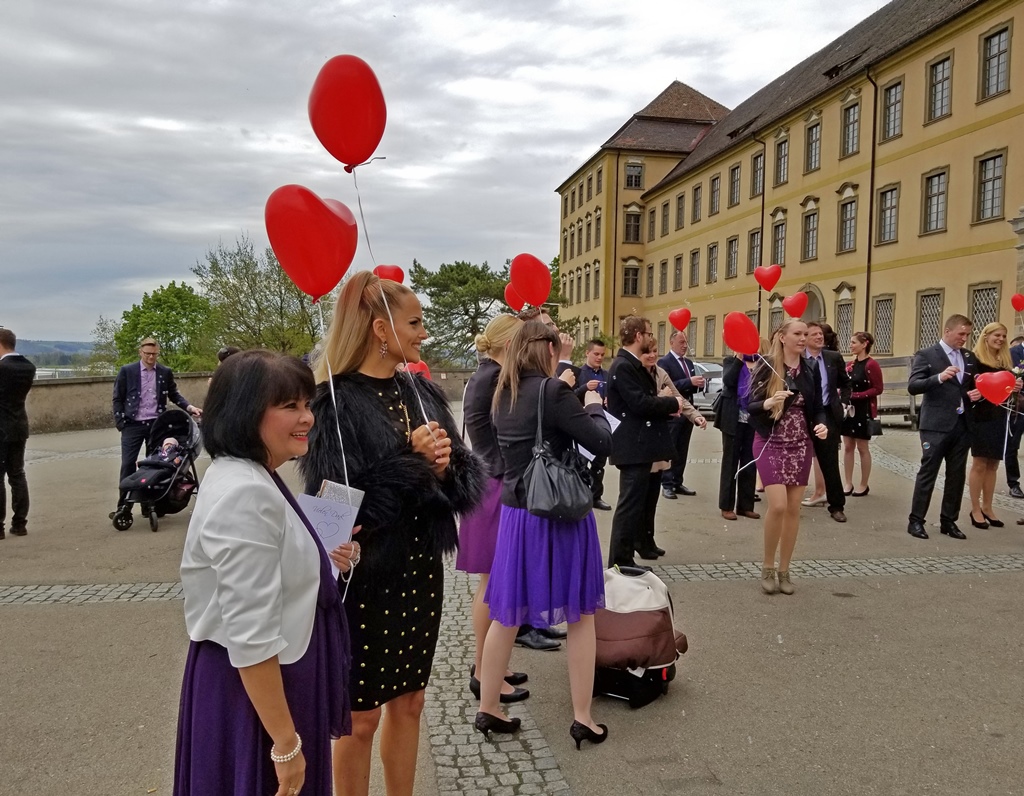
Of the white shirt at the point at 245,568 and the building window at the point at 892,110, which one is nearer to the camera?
the white shirt at the point at 245,568

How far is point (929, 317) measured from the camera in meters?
26.5

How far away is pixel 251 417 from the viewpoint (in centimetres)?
181

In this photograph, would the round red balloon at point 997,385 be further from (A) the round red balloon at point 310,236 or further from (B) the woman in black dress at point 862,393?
(A) the round red balloon at point 310,236

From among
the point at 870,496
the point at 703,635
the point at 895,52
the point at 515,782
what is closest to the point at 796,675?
the point at 703,635

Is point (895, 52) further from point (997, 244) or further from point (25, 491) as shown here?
point (25, 491)

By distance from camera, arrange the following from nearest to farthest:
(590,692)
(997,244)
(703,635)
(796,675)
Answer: (590,692)
(796,675)
(703,635)
(997,244)

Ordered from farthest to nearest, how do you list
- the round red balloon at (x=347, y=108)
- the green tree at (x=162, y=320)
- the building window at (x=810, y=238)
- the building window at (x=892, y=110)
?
1. the green tree at (x=162, y=320)
2. the building window at (x=810, y=238)
3. the building window at (x=892, y=110)
4. the round red balloon at (x=347, y=108)

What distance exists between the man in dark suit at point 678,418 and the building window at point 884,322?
21.9 m

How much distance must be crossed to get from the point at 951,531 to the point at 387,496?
22.0ft

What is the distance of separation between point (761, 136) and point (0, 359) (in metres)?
36.2

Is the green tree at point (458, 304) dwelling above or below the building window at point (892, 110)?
below

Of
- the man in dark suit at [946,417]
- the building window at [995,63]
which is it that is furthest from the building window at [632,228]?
the man in dark suit at [946,417]

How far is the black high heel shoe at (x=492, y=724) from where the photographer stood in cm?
345

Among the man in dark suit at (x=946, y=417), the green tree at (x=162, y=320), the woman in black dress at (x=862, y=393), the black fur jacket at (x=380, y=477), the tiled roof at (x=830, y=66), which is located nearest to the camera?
the black fur jacket at (x=380, y=477)
